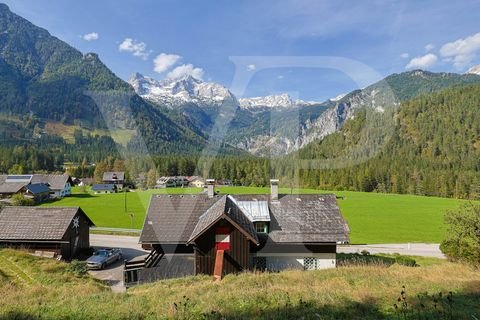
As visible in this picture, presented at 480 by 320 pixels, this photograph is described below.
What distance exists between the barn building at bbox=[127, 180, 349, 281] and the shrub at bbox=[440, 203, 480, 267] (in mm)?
9156

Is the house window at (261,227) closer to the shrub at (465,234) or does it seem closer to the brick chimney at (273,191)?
the brick chimney at (273,191)

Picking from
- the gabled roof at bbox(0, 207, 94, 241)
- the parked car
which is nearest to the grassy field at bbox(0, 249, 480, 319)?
the parked car

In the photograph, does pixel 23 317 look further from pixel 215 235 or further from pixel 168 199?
pixel 168 199

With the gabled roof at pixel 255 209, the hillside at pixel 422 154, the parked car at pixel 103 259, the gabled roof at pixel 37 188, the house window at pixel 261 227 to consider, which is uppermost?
the hillside at pixel 422 154

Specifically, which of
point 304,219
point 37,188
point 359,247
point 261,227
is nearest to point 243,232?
point 261,227

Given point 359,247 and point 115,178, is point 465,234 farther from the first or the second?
point 115,178

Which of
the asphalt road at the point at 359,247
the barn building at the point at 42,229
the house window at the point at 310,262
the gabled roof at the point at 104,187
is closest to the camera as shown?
the house window at the point at 310,262

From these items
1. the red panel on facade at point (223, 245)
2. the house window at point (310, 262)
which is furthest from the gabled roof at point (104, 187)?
the house window at point (310, 262)

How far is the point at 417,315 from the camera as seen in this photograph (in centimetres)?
794

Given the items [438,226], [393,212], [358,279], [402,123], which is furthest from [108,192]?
[402,123]

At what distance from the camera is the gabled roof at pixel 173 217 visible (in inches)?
959

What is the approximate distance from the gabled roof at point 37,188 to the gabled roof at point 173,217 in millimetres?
70570

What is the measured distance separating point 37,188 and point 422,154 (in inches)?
6864

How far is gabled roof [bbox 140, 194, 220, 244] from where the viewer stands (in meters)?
24.4
